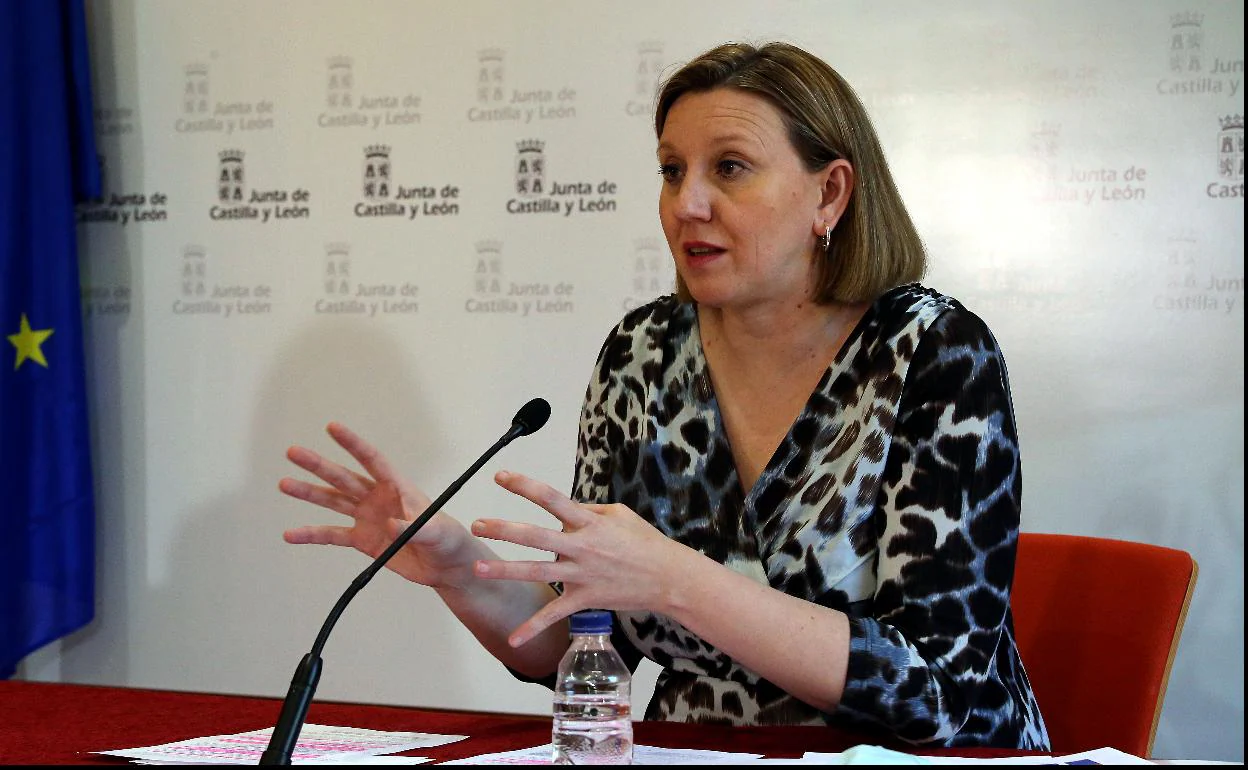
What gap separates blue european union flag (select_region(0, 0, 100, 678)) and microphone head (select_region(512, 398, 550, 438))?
2.68 metres

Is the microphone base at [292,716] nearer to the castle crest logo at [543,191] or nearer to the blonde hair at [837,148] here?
the blonde hair at [837,148]

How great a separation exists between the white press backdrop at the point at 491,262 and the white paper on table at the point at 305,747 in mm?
2146

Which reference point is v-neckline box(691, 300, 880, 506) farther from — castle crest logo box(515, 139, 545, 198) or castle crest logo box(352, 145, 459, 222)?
castle crest logo box(352, 145, 459, 222)

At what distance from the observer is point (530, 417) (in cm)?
144

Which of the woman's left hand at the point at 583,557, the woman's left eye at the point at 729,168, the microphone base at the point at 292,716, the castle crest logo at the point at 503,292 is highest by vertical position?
the woman's left eye at the point at 729,168

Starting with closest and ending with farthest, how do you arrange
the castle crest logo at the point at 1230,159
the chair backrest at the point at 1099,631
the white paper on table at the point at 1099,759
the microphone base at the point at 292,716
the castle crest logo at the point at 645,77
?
the microphone base at the point at 292,716 → the white paper on table at the point at 1099,759 → the chair backrest at the point at 1099,631 → the castle crest logo at the point at 1230,159 → the castle crest logo at the point at 645,77

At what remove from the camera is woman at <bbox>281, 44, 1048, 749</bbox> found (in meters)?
1.44

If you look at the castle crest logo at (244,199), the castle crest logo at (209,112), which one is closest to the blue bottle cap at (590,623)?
the castle crest logo at (244,199)

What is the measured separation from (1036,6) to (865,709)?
2442 millimetres

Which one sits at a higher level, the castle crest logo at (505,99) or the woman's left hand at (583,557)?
the castle crest logo at (505,99)

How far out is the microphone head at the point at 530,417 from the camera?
55.9 inches

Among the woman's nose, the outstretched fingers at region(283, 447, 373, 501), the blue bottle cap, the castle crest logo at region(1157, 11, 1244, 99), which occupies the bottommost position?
the blue bottle cap

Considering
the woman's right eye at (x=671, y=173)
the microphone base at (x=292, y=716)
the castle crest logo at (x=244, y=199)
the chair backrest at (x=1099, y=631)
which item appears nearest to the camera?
the microphone base at (x=292, y=716)

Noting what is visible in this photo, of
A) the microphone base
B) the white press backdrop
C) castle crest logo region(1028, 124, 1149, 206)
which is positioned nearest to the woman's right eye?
the microphone base
